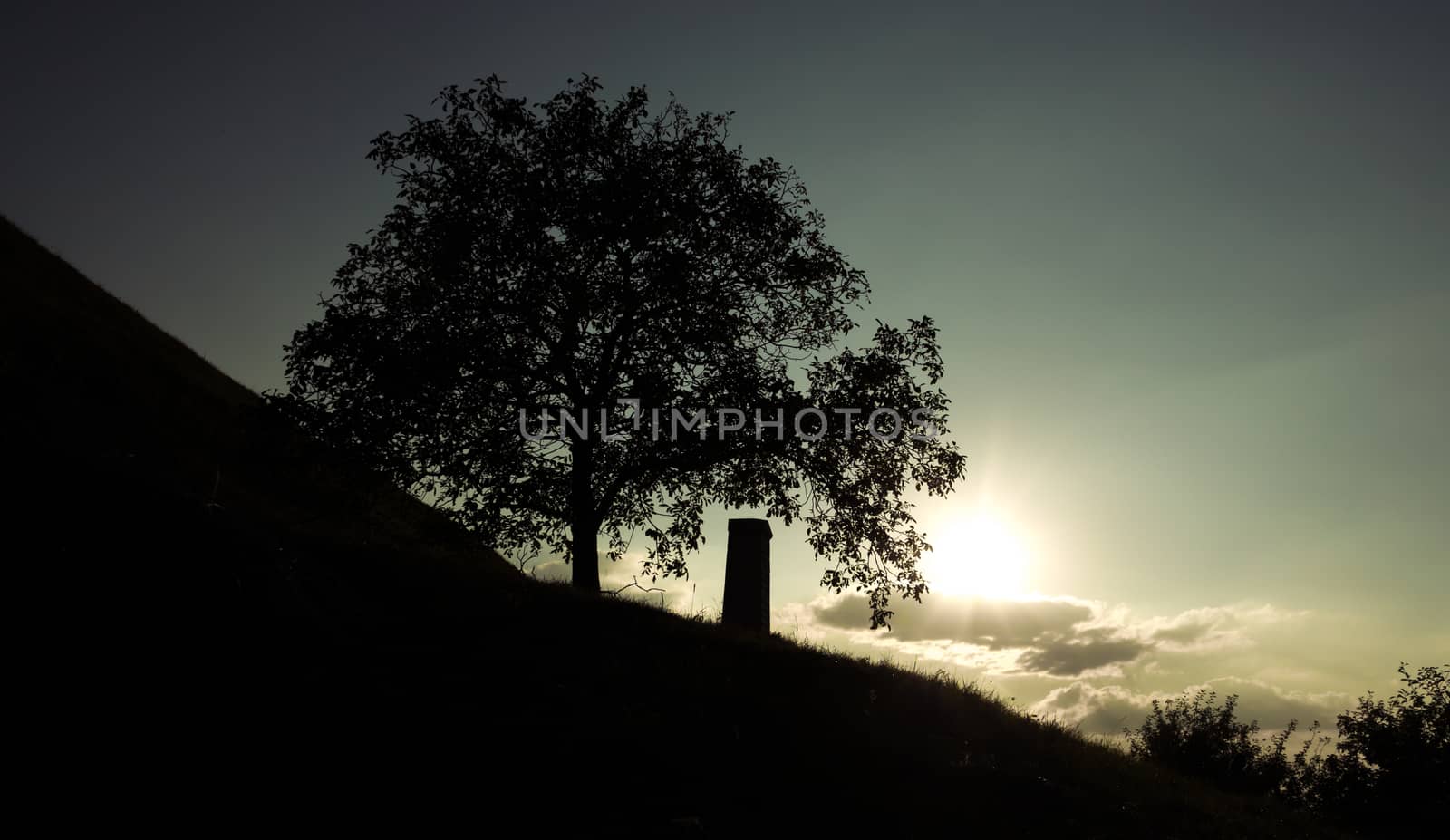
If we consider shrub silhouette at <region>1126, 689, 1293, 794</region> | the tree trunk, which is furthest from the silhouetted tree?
shrub silhouette at <region>1126, 689, 1293, 794</region>

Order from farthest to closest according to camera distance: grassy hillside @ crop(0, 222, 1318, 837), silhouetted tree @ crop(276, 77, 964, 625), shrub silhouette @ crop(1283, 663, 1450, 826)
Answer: shrub silhouette @ crop(1283, 663, 1450, 826) < silhouetted tree @ crop(276, 77, 964, 625) < grassy hillside @ crop(0, 222, 1318, 837)

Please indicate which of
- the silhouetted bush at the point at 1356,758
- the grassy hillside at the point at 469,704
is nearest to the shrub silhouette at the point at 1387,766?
the silhouetted bush at the point at 1356,758

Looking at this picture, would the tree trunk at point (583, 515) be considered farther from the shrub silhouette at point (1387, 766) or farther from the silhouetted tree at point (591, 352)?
the shrub silhouette at point (1387, 766)

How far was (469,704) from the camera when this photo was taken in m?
9.78

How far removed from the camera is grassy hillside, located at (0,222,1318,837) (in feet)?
25.7

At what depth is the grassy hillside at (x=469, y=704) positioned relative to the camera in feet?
25.7

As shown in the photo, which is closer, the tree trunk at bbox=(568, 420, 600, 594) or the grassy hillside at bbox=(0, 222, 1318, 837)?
the grassy hillside at bbox=(0, 222, 1318, 837)

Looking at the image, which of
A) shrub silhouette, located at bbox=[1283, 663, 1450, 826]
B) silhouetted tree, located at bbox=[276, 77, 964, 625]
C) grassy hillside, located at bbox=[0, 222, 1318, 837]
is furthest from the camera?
shrub silhouette, located at bbox=[1283, 663, 1450, 826]

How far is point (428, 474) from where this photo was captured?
17.5 meters

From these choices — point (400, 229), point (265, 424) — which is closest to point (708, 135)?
point (400, 229)

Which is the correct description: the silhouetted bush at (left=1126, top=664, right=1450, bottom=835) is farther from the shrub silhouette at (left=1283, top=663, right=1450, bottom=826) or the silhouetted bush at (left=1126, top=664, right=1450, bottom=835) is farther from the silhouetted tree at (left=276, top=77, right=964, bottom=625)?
the silhouetted tree at (left=276, top=77, right=964, bottom=625)

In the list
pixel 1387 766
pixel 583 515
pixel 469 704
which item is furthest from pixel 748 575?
pixel 1387 766

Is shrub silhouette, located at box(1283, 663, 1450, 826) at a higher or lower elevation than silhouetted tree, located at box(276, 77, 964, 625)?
lower

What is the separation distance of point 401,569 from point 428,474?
148 inches
